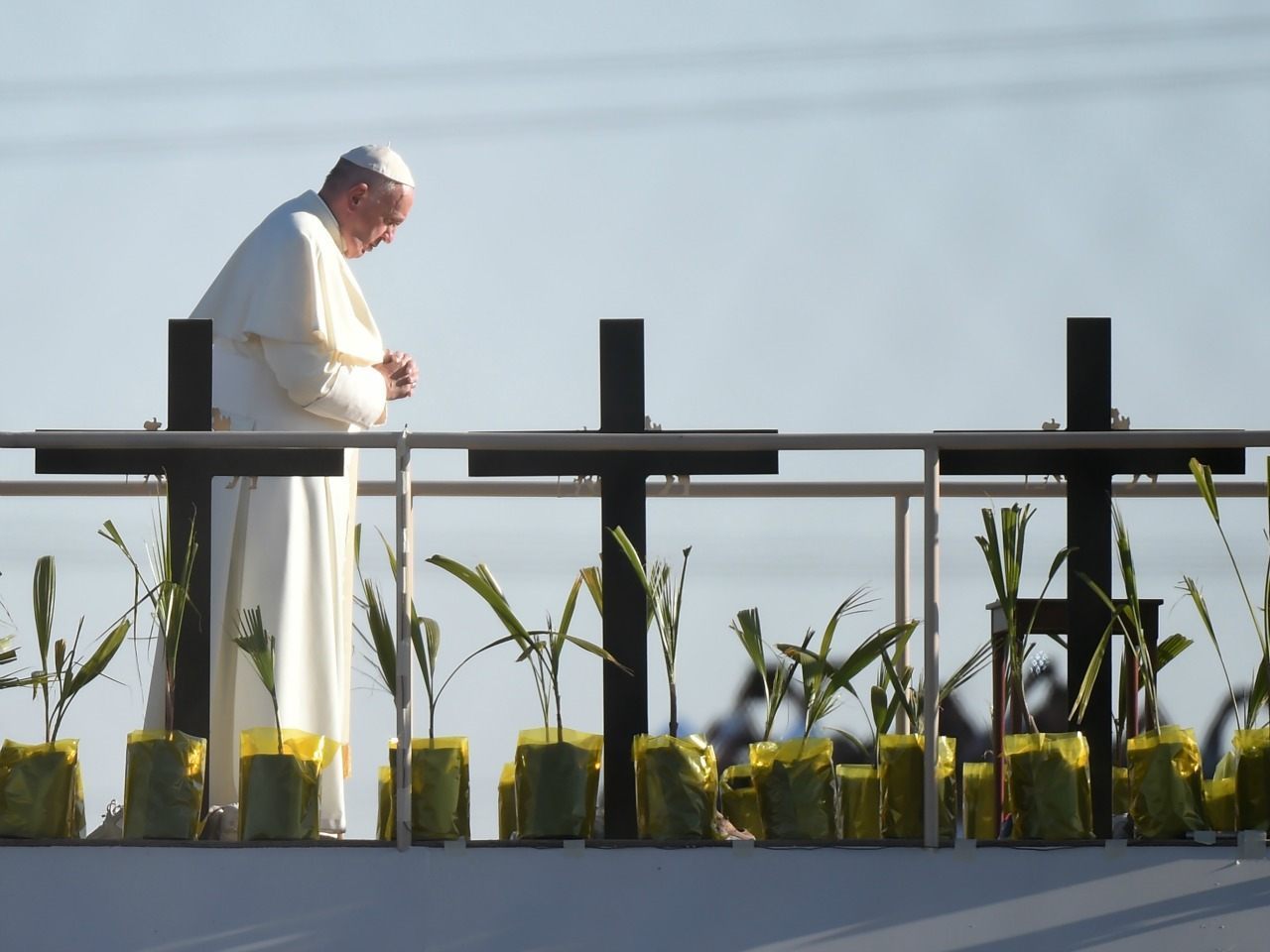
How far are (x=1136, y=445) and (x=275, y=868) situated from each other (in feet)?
5.94

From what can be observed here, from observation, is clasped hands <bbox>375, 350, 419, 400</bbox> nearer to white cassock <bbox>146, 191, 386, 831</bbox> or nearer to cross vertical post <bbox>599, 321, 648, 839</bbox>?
white cassock <bbox>146, 191, 386, 831</bbox>

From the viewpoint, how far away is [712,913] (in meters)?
3.87

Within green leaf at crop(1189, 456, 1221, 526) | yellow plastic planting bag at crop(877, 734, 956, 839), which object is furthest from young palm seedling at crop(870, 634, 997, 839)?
green leaf at crop(1189, 456, 1221, 526)

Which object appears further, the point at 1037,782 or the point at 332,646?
the point at 332,646

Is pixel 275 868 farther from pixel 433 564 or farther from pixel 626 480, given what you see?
pixel 626 480

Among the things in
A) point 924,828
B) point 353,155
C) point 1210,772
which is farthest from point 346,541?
point 1210,772

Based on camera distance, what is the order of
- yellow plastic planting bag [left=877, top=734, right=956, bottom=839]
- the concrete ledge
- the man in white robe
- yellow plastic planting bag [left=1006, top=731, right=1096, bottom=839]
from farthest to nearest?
1. the man in white robe
2. yellow plastic planting bag [left=877, top=734, right=956, bottom=839]
3. yellow plastic planting bag [left=1006, top=731, right=1096, bottom=839]
4. the concrete ledge

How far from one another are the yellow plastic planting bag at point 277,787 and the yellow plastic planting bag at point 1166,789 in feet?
5.22

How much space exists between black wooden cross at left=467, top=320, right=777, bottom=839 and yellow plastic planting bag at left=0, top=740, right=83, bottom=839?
1011 mm

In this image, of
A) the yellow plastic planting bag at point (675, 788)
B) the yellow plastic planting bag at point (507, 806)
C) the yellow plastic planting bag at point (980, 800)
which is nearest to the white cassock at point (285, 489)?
the yellow plastic planting bag at point (507, 806)

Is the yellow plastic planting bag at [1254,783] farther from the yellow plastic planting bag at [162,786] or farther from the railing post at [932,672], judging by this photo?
the yellow plastic planting bag at [162,786]

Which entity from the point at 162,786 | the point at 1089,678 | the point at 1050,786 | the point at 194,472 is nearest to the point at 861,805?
the point at 1050,786

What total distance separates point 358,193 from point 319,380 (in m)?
0.52

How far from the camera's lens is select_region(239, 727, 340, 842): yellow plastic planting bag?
403 cm
